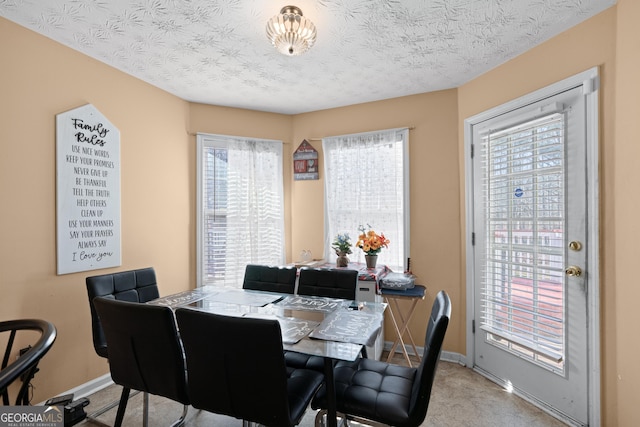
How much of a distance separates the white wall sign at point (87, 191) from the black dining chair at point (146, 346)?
110 cm

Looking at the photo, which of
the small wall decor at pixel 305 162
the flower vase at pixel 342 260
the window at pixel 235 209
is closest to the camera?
the flower vase at pixel 342 260

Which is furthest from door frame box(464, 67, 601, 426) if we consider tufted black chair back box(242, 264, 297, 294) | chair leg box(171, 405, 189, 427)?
chair leg box(171, 405, 189, 427)

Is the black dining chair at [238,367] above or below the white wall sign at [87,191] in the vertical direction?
below

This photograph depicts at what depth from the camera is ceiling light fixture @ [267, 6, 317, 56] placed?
1.84 m

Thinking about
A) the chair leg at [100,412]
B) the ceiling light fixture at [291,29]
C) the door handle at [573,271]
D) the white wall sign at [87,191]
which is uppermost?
the ceiling light fixture at [291,29]

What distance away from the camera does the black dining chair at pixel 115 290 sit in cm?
216

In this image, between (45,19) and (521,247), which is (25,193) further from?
(521,247)

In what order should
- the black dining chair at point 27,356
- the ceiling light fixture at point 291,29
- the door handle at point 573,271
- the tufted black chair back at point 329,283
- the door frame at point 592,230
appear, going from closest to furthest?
the black dining chair at point 27,356 < the ceiling light fixture at point 291,29 < the door frame at point 592,230 < the door handle at point 573,271 < the tufted black chair back at point 329,283

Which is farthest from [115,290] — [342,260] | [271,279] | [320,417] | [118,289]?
[342,260]

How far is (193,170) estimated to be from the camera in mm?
3473

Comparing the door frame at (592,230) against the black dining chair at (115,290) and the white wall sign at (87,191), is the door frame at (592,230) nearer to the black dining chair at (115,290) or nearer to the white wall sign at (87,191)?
the black dining chair at (115,290)

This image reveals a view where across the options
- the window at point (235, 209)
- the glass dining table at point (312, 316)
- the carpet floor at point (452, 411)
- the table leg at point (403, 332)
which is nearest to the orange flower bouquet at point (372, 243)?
the table leg at point (403, 332)

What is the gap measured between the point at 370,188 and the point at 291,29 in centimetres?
196

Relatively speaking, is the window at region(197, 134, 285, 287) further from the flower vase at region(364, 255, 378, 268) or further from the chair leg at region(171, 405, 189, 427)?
the chair leg at region(171, 405, 189, 427)
